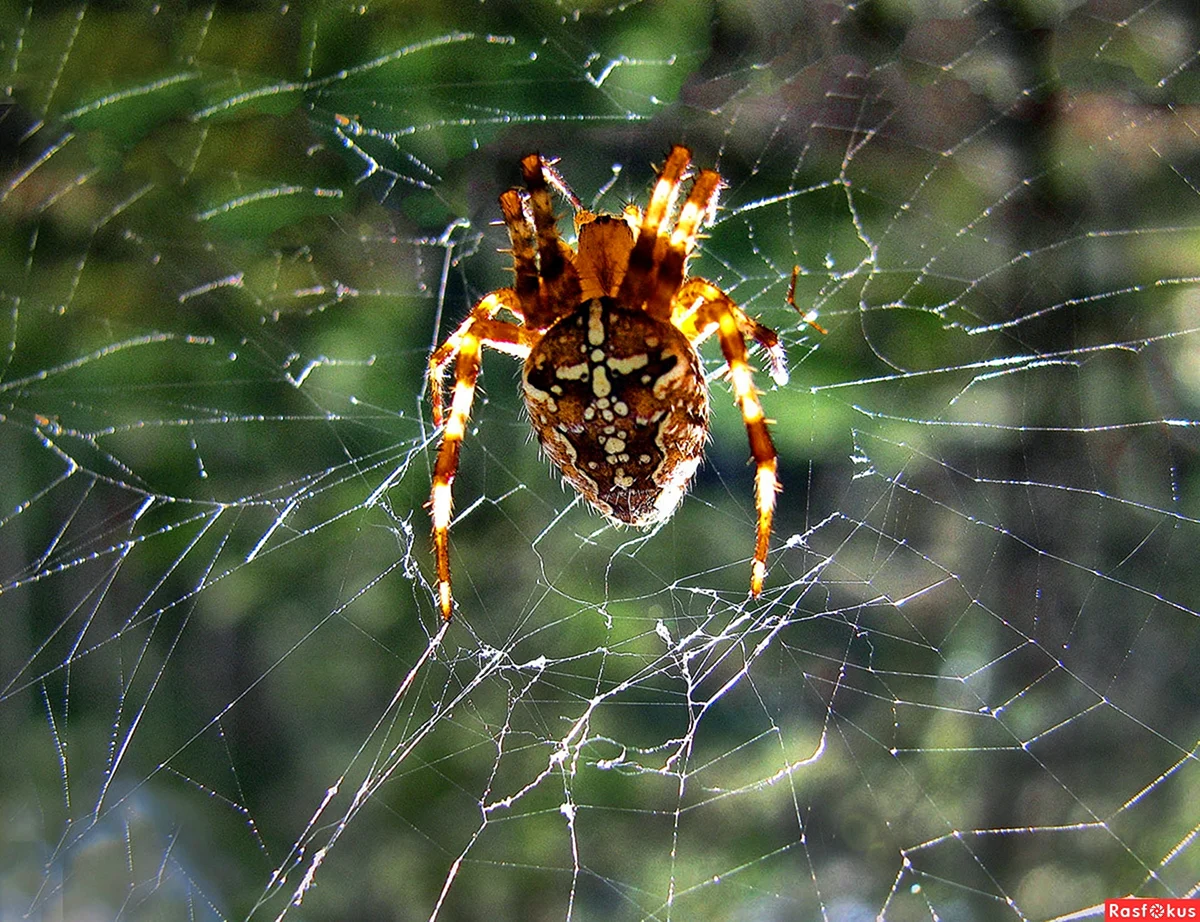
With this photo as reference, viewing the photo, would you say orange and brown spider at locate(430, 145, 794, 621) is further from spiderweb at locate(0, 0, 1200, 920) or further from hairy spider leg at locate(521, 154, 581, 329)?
spiderweb at locate(0, 0, 1200, 920)

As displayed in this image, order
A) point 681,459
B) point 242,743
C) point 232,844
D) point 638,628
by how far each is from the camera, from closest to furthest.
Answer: point 681,459, point 638,628, point 232,844, point 242,743

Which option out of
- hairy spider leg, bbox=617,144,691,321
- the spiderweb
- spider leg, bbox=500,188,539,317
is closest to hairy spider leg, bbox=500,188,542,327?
spider leg, bbox=500,188,539,317

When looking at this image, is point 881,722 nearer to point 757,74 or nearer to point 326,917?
point 326,917

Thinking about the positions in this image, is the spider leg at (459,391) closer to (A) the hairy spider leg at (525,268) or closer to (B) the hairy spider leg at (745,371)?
(A) the hairy spider leg at (525,268)

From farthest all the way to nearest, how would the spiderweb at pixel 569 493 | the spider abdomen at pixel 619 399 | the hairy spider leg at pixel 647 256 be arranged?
the spiderweb at pixel 569 493, the hairy spider leg at pixel 647 256, the spider abdomen at pixel 619 399

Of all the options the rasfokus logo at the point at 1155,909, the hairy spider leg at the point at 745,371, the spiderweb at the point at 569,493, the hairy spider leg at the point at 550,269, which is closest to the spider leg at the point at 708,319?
the hairy spider leg at the point at 745,371

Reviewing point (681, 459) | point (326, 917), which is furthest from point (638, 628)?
point (326, 917)

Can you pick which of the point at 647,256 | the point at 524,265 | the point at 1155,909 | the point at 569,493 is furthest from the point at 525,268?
the point at 1155,909
